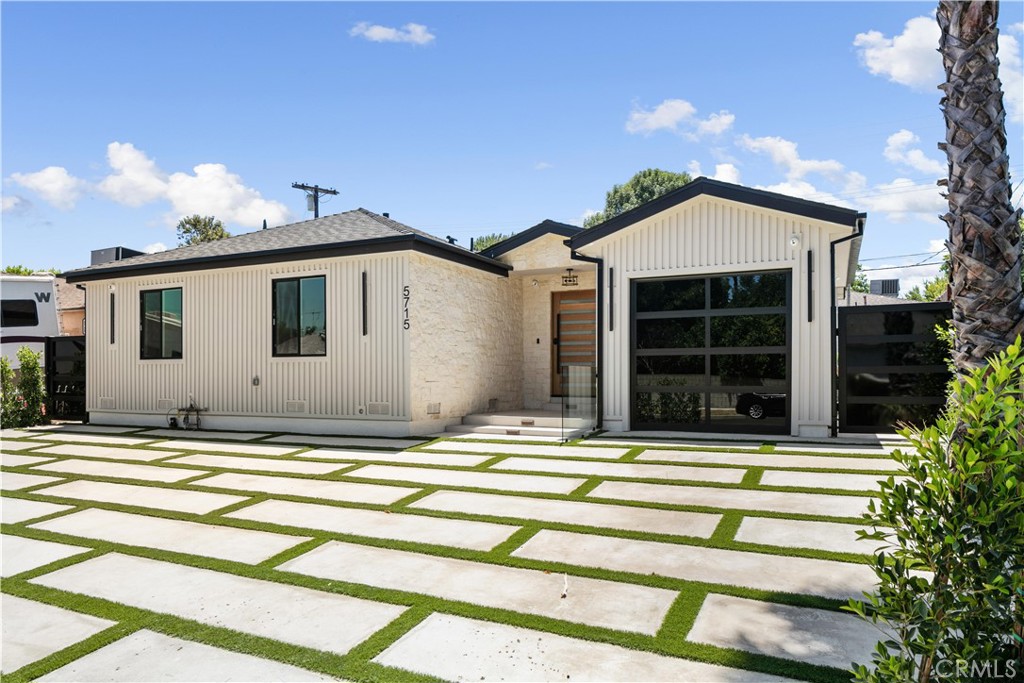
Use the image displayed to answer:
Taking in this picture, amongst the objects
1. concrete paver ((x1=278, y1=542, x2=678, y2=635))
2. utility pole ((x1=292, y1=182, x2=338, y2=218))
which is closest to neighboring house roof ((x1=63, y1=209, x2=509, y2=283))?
concrete paver ((x1=278, y1=542, x2=678, y2=635))

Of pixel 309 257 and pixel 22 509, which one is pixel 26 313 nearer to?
pixel 309 257

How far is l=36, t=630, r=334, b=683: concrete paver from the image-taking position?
2512 millimetres

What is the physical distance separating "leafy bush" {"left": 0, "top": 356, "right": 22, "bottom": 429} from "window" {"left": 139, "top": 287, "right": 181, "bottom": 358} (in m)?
2.65

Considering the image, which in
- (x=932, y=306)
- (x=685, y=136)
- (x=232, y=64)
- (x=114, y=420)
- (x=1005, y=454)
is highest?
(x=685, y=136)

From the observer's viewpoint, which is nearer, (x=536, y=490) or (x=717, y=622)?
(x=717, y=622)


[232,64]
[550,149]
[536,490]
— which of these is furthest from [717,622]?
[550,149]

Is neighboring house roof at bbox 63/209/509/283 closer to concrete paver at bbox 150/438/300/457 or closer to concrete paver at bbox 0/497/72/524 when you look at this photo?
concrete paver at bbox 150/438/300/457

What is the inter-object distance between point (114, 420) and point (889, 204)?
36479 millimetres

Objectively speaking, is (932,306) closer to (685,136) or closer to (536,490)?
(536,490)

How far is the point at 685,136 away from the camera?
21.0 metres

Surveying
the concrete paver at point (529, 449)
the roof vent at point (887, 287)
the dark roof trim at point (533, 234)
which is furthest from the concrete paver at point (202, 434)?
the roof vent at point (887, 287)

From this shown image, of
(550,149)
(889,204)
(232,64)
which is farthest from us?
(889,204)

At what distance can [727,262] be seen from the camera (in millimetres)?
9109

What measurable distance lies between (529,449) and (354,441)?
9.77ft
